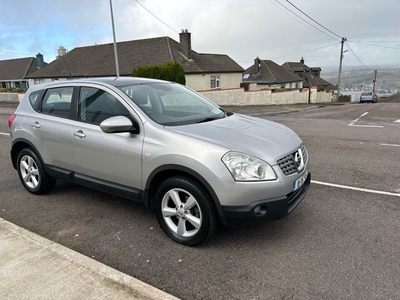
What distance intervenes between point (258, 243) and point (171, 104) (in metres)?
2.06

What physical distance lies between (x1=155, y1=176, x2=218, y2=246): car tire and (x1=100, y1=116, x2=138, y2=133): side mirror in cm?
70

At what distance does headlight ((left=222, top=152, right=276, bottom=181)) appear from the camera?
288 centimetres

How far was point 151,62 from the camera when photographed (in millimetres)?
30484

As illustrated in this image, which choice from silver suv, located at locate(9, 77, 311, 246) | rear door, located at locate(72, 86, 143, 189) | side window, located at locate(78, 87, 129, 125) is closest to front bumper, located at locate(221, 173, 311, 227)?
silver suv, located at locate(9, 77, 311, 246)

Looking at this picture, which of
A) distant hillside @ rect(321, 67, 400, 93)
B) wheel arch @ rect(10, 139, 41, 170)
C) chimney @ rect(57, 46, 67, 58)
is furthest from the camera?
distant hillside @ rect(321, 67, 400, 93)

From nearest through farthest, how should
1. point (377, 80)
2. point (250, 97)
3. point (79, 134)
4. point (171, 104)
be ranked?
point (79, 134), point (171, 104), point (250, 97), point (377, 80)

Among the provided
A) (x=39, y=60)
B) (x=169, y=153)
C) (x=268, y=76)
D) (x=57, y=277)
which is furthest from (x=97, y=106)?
(x=39, y=60)

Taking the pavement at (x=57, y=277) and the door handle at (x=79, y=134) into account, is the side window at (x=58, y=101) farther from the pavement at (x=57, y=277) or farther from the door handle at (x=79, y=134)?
the pavement at (x=57, y=277)

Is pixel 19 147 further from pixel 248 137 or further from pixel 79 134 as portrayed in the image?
pixel 248 137

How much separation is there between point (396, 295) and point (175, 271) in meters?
1.82

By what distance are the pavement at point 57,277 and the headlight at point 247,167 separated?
118 cm

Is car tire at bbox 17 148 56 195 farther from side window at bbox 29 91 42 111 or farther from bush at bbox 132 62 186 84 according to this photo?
bush at bbox 132 62 186 84

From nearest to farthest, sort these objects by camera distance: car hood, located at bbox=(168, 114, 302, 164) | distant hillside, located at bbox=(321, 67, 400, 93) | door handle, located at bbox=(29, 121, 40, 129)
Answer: car hood, located at bbox=(168, 114, 302, 164) → door handle, located at bbox=(29, 121, 40, 129) → distant hillside, located at bbox=(321, 67, 400, 93)

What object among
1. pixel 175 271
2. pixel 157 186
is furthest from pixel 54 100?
pixel 175 271
